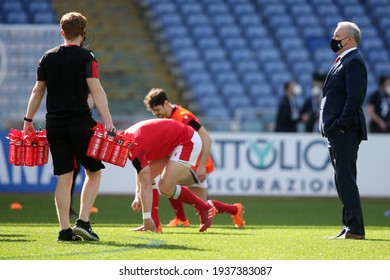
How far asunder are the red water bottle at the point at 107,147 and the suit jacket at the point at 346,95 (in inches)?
88.2

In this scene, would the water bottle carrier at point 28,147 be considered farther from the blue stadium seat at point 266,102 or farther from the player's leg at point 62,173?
the blue stadium seat at point 266,102

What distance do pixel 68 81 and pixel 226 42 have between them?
656 inches

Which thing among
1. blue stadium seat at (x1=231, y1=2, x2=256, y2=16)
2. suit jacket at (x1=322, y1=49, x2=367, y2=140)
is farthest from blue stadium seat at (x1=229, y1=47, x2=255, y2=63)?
suit jacket at (x1=322, y1=49, x2=367, y2=140)

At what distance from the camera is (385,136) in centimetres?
1880

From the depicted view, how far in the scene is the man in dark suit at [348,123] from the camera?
32.2ft

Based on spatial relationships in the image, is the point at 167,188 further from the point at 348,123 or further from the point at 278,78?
the point at 278,78

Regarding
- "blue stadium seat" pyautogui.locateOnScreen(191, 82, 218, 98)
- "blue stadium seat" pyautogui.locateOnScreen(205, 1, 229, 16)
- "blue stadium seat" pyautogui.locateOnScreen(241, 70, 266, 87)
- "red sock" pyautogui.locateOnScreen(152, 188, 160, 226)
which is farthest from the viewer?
"blue stadium seat" pyautogui.locateOnScreen(205, 1, 229, 16)

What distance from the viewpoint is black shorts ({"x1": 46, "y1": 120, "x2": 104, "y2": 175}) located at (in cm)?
902

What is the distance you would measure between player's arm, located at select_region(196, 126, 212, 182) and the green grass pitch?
25.1 inches

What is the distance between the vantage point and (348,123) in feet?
32.1

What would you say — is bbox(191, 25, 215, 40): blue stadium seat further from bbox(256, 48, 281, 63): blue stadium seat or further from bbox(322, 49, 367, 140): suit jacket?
bbox(322, 49, 367, 140): suit jacket

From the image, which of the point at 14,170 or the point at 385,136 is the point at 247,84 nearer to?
the point at 385,136
